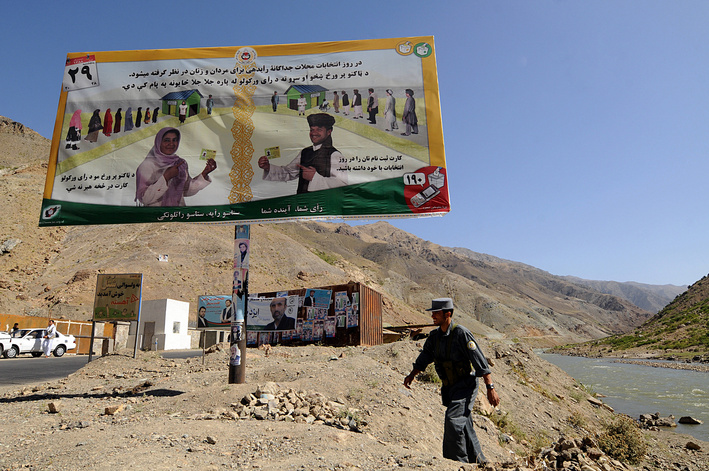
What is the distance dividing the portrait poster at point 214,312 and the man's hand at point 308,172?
9.34 meters

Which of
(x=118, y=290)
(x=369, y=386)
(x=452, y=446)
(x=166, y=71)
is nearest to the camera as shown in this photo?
(x=452, y=446)

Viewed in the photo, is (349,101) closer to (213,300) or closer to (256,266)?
(213,300)

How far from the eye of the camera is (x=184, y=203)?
934 cm

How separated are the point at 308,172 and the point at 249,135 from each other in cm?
164

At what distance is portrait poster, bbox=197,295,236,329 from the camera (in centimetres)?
1727

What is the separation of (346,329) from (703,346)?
48.1 metres

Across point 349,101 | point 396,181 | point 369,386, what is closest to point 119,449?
point 369,386

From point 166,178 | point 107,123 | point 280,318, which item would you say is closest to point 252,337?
point 280,318

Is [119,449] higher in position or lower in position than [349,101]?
lower

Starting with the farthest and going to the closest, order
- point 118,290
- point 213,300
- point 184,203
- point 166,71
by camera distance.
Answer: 1. point 213,300
2. point 118,290
3. point 166,71
4. point 184,203

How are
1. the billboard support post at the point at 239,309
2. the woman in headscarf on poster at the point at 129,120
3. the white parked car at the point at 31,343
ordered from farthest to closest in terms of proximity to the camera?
the white parked car at the point at 31,343 → the woman in headscarf on poster at the point at 129,120 → the billboard support post at the point at 239,309

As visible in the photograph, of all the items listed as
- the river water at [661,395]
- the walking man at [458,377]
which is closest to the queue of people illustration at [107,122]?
the walking man at [458,377]

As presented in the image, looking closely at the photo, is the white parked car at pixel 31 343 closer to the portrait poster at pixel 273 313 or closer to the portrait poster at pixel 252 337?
the portrait poster at pixel 252 337

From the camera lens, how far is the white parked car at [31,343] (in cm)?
2091
